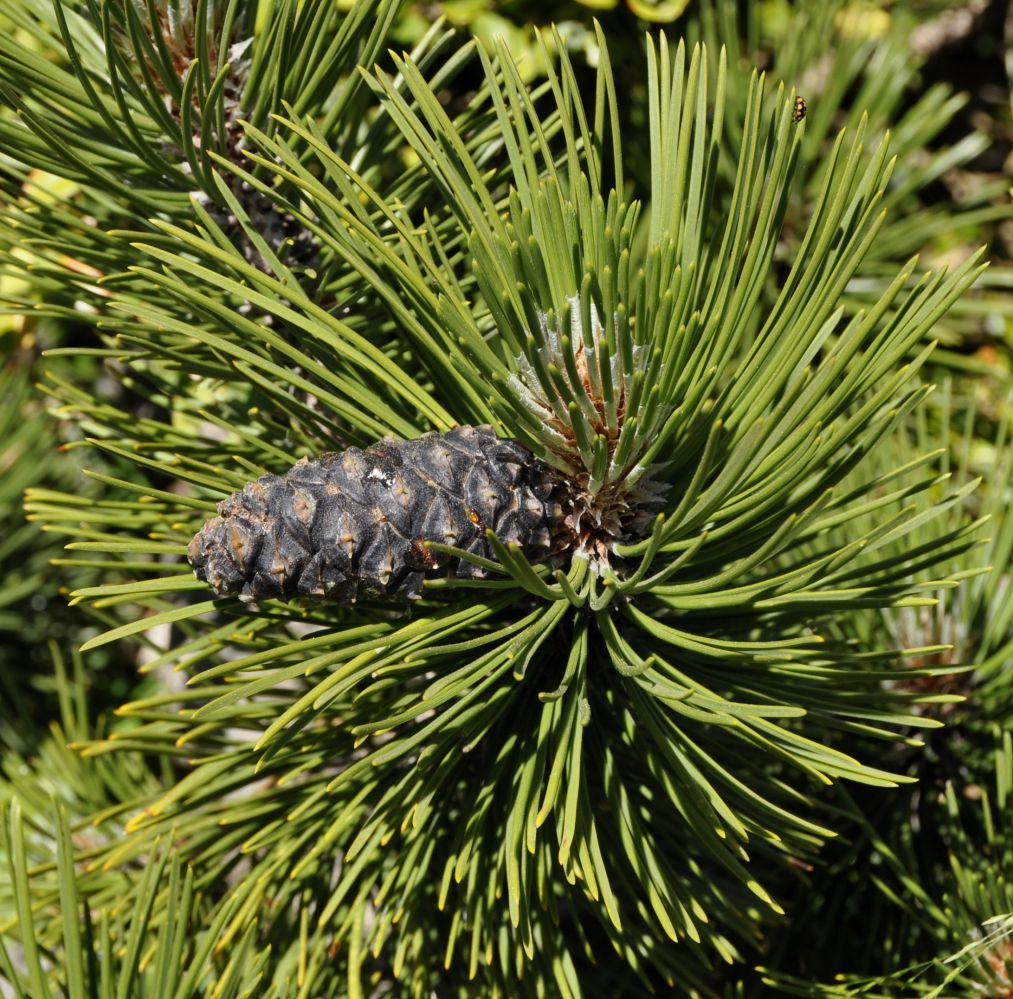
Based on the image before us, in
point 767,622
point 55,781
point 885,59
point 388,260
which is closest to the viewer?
point 388,260

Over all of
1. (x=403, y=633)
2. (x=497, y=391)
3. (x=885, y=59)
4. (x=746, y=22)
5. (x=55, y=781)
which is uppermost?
(x=746, y=22)

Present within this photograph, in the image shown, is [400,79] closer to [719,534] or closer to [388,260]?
[388,260]

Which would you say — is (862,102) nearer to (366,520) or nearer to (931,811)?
(931,811)

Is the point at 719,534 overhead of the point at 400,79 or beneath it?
beneath

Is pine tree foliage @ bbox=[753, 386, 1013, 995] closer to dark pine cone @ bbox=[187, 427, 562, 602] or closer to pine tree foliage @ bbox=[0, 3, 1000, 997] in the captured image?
pine tree foliage @ bbox=[0, 3, 1000, 997]

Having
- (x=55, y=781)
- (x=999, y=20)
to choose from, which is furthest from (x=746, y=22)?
(x=55, y=781)

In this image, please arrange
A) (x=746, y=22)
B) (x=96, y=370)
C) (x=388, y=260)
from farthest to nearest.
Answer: (x=96, y=370) → (x=746, y=22) → (x=388, y=260)

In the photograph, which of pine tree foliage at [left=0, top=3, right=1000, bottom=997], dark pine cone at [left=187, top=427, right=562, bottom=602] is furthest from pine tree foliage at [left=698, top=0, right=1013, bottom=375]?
dark pine cone at [left=187, top=427, right=562, bottom=602]
